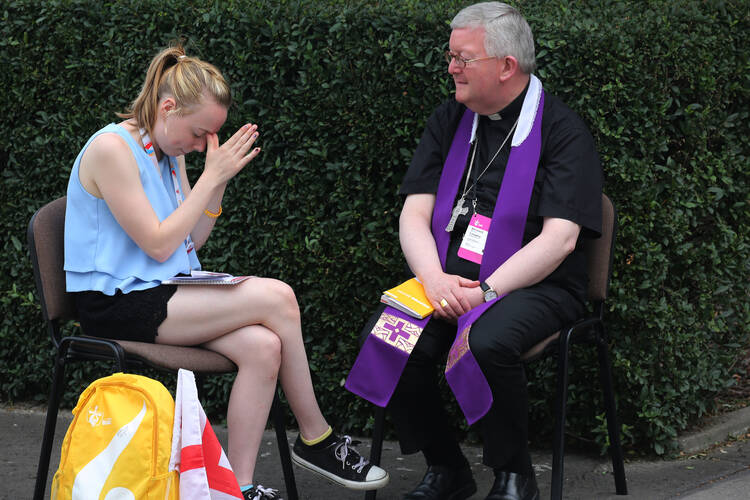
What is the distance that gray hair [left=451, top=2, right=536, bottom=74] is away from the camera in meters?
3.46

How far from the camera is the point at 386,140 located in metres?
4.07

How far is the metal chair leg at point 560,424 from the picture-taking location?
325cm

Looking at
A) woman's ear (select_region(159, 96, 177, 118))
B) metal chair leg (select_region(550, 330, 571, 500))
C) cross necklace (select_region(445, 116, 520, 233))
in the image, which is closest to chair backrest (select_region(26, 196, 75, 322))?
woman's ear (select_region(159, 96, 177, 118))

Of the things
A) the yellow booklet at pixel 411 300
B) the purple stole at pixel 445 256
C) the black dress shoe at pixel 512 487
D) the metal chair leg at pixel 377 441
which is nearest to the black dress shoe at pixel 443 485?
the metal chair leg at pixel 377 441

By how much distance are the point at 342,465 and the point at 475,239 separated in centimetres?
93

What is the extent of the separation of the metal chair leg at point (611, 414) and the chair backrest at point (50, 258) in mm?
1933

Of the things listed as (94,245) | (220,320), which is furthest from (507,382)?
(94,245)

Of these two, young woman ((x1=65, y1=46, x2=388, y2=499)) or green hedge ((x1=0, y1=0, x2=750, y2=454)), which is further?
green hedge ((x1=0, y1=0, x2=750, y2=454))

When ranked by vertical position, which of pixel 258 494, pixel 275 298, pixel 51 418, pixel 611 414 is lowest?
pixel 258 494

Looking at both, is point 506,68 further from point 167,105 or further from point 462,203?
point 167,105

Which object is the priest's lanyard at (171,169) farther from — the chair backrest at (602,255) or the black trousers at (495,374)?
the chair backrest at (602,255)

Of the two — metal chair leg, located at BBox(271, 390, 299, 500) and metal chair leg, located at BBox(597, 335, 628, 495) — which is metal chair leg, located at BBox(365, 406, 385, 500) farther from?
metal chair leg, located at BBox(597, 335, 628, 495)

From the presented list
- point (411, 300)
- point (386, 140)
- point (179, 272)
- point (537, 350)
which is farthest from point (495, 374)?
point (386, 140)

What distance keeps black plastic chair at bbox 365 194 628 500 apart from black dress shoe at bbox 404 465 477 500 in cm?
19
